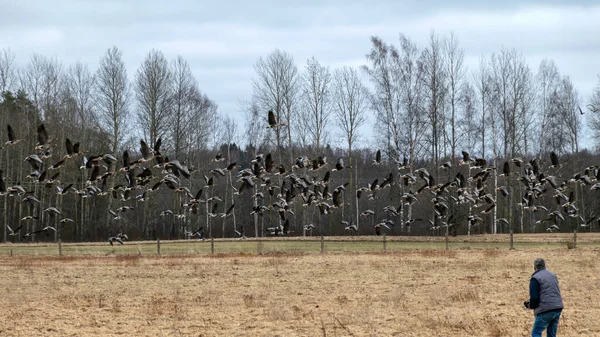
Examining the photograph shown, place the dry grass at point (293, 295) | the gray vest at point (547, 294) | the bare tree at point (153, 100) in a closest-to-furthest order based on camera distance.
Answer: the gray vest at point (547, 294), the dry grass at point (293, 295), the bare tree at point (153, 100)

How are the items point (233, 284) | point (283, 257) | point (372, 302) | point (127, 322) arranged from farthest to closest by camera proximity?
point (283, 257) < point (233, 284) < point (372, 302) < point (127, 322)

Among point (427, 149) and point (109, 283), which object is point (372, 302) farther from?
point (427, 149)

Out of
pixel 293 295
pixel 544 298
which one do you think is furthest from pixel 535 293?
pixel 293 295

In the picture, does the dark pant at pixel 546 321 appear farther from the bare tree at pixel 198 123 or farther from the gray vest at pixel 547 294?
the bare tree at pixel 198 123

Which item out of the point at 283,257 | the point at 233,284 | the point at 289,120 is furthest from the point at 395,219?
the point at 233,284

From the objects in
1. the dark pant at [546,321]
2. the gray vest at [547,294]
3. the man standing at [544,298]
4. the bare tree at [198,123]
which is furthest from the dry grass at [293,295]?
the bare tree at [198,123]

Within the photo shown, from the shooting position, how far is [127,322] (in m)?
17.8

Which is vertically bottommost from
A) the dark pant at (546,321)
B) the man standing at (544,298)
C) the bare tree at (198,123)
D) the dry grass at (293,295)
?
the dry grass at (293,295)

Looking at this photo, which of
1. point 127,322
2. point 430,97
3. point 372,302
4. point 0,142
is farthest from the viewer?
point 0,142

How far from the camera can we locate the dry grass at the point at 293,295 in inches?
658

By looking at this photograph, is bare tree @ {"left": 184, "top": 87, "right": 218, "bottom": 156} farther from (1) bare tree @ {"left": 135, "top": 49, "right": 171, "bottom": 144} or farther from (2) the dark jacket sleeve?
(2) the dark jacket sleeve

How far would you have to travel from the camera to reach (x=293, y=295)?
22141 mm

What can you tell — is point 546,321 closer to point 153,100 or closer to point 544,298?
point 544,298

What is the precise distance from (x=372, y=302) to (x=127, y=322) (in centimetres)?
652
